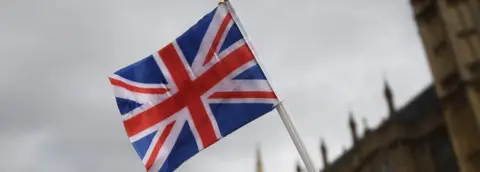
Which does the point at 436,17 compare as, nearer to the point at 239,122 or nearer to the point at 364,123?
the point at 364,123

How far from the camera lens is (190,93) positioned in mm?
14055

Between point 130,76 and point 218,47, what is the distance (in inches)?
76.5

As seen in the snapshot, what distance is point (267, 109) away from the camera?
527 inches

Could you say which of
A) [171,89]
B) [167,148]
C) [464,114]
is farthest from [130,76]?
[464,114]

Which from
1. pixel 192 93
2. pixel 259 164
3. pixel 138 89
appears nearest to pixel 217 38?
pixel 192 93

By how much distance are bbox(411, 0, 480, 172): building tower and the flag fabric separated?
59.6ft

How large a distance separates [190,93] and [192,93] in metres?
0.04

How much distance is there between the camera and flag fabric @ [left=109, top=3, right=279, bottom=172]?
13531 mm

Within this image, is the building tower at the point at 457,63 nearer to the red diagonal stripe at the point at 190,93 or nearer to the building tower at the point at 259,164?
the red diagonal stripe at the point at 190,93

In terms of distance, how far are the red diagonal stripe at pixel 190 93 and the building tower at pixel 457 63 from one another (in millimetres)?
18116

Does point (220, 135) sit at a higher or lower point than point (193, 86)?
lower

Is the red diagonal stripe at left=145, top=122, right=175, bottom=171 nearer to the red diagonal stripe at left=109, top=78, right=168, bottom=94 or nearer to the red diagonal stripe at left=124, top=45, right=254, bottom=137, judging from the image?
the red diagonal stripe at left=124, top=45, right=254, bottom=137

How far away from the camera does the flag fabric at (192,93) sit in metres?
13.5

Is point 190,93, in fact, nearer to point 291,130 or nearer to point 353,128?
point 291,130
